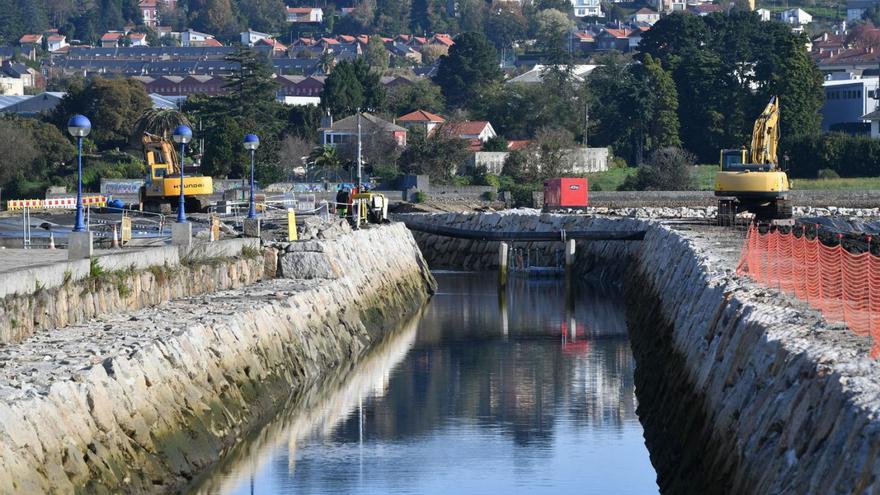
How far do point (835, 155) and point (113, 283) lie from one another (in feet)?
270

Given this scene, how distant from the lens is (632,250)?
62.9 m

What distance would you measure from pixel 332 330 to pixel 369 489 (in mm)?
12972

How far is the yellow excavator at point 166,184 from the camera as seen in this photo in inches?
2398

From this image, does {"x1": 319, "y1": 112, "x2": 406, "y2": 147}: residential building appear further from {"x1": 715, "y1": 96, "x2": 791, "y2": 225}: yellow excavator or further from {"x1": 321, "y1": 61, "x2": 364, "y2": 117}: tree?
{"x1": 715, "y1": 96, "x2": 791, "y2": 225}: yellow excavator

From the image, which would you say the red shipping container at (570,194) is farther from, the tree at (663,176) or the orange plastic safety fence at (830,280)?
the orange plastic safety fence at (830,280)

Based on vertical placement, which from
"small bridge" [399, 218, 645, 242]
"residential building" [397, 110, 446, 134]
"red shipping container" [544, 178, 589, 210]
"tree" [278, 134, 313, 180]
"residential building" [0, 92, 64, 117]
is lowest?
"small bridge" [399, 218, 645, 242]

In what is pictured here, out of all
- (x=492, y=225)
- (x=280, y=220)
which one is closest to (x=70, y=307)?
(x=280, y=220)

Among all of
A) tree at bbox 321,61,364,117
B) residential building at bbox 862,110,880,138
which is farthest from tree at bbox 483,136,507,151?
residential building at bbox 862,110,880,138

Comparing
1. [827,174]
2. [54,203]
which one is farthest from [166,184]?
[827,174]

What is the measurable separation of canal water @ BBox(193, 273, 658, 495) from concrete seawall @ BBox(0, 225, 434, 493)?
59cm

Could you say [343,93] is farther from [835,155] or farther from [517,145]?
[835,155]

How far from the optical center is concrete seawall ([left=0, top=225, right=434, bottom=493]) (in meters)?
18.2

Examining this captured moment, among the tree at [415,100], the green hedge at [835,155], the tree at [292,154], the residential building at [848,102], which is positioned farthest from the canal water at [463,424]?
the tree at [415,100]

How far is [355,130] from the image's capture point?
124750 mm
